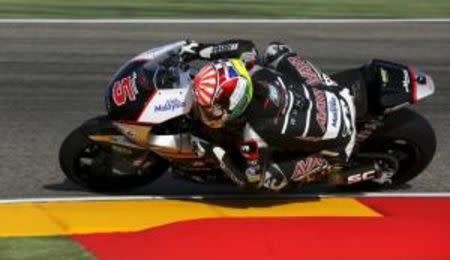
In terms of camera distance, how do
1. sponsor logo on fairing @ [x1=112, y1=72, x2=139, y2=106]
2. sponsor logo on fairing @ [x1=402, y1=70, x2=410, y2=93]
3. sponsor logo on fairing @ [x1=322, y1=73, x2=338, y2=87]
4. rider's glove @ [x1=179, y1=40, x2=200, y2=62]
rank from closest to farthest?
sponsor logo on fairing @ [x1=112, y1=72, x2=139, y2=106] → rider's glove @ [x1=179, y1=40, x2=200, y2=62] → sponsor logo on fairing @ [x1=402, y1=70, x2=410, y2=93] → sponsor logo on fairing @ [x1=322, y1=73, x2=338, y2=87]

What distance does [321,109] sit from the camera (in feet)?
26.5

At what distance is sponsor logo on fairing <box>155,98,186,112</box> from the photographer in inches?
303

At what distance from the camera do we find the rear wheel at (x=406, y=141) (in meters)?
8.40

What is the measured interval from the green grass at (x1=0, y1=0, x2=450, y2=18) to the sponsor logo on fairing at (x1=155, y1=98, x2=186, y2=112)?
787cm

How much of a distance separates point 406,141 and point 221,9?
7.77 m

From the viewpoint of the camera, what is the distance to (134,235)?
748 cm

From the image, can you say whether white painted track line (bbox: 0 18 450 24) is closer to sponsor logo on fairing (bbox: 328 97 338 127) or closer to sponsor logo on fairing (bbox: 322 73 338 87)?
sponsor logo on fairing (bbox: 322 73 338 87)

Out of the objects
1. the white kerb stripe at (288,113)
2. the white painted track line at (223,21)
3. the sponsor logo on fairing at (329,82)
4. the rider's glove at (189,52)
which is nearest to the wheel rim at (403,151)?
the sponsor logo on fairing at (329,82)

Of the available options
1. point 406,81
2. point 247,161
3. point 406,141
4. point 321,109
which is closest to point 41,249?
point 247,161

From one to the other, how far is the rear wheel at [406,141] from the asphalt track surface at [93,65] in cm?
35

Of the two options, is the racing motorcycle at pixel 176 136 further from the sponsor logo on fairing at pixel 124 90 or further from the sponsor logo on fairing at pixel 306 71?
the sponsor logo on fairing at pixel 306 71

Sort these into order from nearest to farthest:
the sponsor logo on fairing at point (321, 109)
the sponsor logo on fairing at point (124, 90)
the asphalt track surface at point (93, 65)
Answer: the sponsor logo on fairing at point (124, 90)
the sponsor logo on fairing at point (321, 109)
the asphalt track surface at point (93, 65)

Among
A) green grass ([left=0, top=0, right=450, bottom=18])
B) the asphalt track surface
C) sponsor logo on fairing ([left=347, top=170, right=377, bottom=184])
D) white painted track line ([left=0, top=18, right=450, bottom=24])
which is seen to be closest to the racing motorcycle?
sponsor logo on fairing ([left=347, top=170, right=377, bottom=184])

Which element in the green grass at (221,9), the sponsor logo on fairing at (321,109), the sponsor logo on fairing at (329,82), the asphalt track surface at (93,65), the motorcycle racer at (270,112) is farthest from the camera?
the green grass at (221,9)
